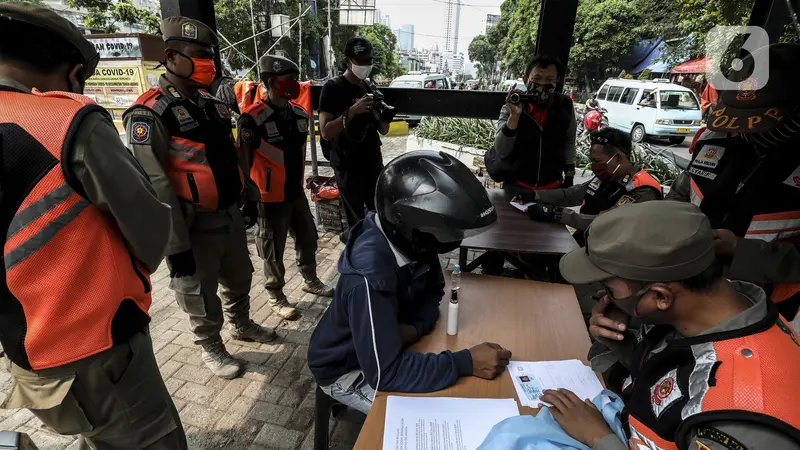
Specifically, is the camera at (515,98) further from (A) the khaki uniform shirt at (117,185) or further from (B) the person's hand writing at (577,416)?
(A) the khaki uniform shirt at (117,185)

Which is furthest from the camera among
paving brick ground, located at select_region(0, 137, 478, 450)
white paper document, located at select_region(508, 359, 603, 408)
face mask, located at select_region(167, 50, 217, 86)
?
face mask, located at select_region(167, 50, 217, 86)

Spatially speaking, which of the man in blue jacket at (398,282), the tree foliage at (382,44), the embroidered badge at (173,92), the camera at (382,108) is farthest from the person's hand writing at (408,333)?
the tree foliage at (382,44)

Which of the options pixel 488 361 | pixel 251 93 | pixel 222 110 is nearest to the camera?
pixel 488 361

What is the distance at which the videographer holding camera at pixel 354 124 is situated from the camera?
11.2 ft

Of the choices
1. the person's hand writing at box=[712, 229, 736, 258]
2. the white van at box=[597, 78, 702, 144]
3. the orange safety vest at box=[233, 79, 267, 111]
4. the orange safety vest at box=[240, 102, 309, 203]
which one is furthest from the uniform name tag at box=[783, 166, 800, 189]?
the white van at box=[597, 78, 702, 144]

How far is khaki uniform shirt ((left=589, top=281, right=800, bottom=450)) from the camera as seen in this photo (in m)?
0.76

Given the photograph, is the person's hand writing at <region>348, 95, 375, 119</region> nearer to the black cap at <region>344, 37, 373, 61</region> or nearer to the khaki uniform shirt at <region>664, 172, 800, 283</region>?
the black cap at <region>344, 37, 373, 61</region>

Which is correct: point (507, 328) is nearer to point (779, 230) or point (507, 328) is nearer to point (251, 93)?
point (779, 230)

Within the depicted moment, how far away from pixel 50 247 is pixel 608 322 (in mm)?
1764

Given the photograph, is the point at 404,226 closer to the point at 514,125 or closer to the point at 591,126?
the point at 514,125

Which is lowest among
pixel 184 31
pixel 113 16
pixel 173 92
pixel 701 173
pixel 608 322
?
pixel 608 322

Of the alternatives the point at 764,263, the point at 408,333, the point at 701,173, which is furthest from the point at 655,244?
the point at 701,173

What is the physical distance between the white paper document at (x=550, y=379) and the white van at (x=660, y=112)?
13631mm

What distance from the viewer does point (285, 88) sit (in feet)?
9.92
